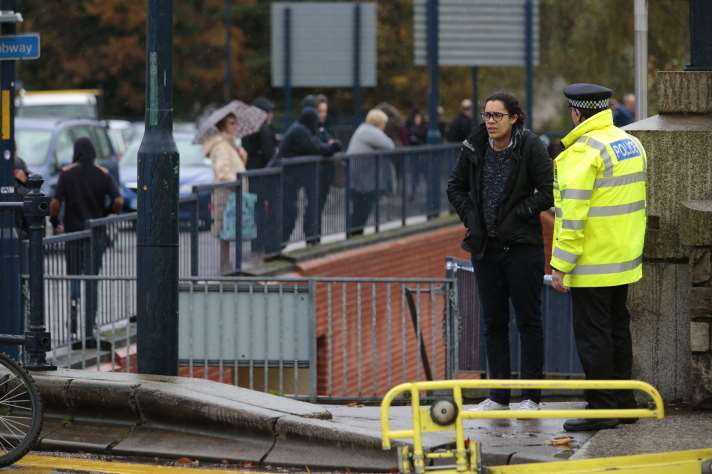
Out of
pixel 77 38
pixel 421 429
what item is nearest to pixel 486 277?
pixel 421 429

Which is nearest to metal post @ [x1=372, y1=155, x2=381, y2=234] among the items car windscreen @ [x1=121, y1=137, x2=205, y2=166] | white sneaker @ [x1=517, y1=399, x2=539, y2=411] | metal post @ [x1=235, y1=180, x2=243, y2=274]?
metal post @ [x1=235, y1=180, x2=243, y2=274]

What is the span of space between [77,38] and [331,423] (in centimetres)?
5598

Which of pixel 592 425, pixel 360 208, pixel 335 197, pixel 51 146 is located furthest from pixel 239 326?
pixel 51 146

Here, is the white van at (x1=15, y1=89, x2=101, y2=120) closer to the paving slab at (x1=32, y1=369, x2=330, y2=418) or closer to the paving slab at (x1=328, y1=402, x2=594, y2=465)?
the paving slab at (x1=32, y1=369, x2=330, y2=418)

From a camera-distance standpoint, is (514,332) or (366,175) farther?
(366,175)

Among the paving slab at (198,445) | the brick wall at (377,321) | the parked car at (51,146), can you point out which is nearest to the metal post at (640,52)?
the brick wall at (377,321)

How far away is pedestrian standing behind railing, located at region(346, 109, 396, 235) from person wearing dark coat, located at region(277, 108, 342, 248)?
399 mm

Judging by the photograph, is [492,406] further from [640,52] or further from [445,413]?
[640,52]

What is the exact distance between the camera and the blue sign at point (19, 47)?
11008 millimetres

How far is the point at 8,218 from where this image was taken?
10.6 meters

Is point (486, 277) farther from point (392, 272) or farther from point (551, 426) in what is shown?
point (392, 272)

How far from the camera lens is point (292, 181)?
1666cm

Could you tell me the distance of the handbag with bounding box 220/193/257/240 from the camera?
1529 cm

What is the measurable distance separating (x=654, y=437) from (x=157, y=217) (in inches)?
121
